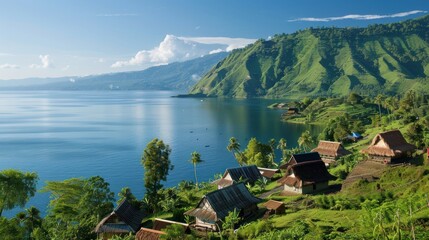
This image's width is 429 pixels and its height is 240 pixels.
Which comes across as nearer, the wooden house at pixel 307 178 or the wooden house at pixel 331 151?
the wooden house at pixel 307 178

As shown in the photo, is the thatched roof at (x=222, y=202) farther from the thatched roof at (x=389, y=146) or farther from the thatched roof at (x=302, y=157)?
the thatched roof at (x=389, y=146)

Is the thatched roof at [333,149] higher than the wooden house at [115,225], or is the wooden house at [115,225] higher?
the thatched roof at [333,149]

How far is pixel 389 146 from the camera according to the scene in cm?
5994

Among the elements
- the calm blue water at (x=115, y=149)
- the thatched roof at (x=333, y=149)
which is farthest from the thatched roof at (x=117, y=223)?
the thatched roof at (x=333, y=149)

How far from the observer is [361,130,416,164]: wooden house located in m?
59.7

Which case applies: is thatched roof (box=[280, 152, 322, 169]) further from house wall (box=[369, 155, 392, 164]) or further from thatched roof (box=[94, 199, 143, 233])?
thatched roof (box=[94, 199, 143, 233])

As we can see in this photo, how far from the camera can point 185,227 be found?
44.5 m

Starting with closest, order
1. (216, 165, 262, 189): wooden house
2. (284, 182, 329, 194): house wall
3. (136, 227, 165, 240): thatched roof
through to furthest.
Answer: (136, 227, 165, 240): thatched roof → (284, 182, 329, 194): house wall → (216, 165, 262, 189): wooden house

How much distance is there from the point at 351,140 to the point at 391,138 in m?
55.1

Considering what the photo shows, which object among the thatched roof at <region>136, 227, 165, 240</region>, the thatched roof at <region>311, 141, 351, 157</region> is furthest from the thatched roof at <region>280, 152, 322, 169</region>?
the thatched roof at <region>136, 227, 165, 240</region>

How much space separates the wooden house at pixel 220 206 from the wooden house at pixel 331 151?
127 feet

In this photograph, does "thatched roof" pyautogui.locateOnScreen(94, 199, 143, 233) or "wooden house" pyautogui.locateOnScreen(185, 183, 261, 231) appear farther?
"thatched roof" pyautogui.locateOnScreen(94, 199, 143, 233)

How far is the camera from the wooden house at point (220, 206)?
1827 inches

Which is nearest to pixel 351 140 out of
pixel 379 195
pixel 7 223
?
pixel 379 195
